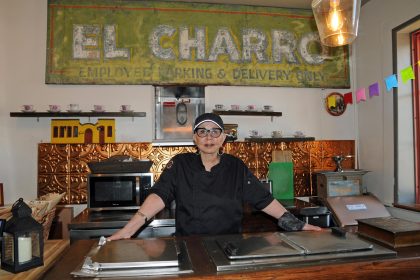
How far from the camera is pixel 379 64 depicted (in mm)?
3807

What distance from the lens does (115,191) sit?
10.7 ft

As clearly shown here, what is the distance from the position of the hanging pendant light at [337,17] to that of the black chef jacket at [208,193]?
104 cm

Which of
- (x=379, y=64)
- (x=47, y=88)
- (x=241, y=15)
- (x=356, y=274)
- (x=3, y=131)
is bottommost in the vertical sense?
(x=356, y=274)

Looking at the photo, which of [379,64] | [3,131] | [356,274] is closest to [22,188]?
[3,131]

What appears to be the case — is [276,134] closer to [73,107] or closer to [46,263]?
[73,107]

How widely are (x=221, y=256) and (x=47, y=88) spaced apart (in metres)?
3.38

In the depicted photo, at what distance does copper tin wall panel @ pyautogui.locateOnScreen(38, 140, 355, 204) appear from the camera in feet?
12.1

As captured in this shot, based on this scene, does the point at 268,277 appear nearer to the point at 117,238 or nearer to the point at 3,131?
the point at 117,238

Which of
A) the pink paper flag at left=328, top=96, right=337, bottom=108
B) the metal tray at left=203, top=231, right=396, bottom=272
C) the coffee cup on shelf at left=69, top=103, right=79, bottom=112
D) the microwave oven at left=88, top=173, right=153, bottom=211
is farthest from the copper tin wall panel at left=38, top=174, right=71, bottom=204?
the pink paper flag at left=328, top=96, right=337, bottom=108

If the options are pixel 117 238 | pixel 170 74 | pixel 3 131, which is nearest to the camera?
pixel 117 238

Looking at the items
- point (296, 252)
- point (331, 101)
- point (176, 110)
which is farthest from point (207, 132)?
point (331, 101)

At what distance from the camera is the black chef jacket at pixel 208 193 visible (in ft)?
6.51

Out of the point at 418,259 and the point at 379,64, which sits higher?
the point at 379,64

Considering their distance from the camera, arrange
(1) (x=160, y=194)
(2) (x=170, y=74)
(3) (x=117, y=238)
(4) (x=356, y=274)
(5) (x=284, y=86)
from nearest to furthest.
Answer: (4) (x=356, y=274) < (3) (x=117, y=238) < (1) (x=160, y=194) < (2) (x=170, y=74) < (5) (x=284, y=86)
